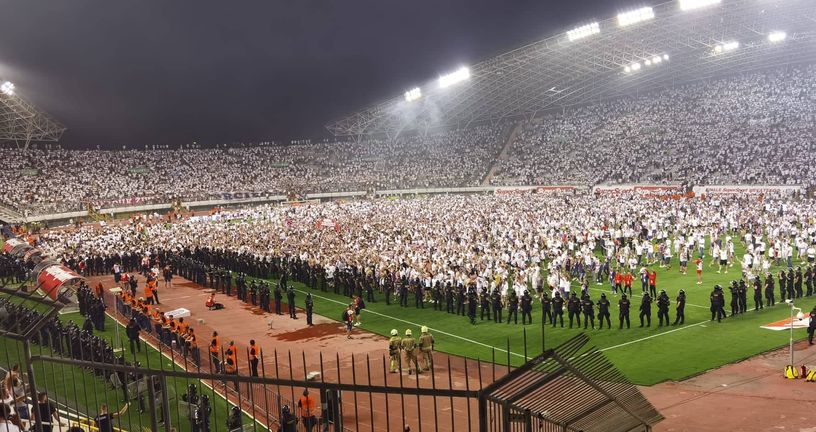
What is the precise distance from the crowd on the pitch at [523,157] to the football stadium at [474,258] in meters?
0.33

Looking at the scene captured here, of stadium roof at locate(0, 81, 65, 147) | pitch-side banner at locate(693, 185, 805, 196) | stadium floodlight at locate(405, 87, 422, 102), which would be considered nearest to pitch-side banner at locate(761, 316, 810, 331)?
pitch-side banner at locate(693, 185, 805, 196)

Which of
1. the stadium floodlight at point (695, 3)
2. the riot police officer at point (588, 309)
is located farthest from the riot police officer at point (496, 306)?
the stadium floodlight at point (695, 3)

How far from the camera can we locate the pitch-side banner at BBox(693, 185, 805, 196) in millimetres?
43406

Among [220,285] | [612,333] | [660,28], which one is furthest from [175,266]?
[660,28]

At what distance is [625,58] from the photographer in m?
58.8

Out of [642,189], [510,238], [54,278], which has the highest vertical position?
[642,189]

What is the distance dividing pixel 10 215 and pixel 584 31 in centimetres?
5112

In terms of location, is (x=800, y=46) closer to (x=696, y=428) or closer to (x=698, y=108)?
(x=698, y=108)

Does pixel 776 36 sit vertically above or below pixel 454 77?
below

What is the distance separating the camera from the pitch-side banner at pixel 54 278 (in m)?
23.0

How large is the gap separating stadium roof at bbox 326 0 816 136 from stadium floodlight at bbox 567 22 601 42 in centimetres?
8

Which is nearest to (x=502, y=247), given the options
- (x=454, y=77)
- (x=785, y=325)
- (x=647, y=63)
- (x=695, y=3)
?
(x=785, y=325)

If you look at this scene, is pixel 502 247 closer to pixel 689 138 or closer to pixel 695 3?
pixel 695 3

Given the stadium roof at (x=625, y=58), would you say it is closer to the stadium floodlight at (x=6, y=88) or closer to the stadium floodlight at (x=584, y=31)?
the stadium floodlight at (x=584, y=31)
